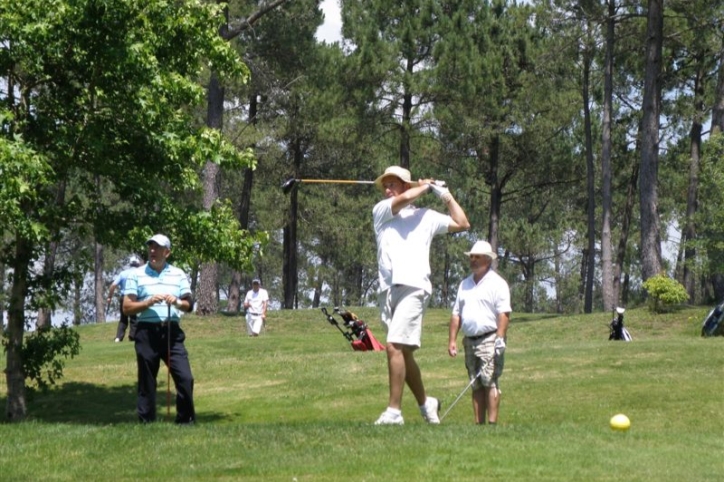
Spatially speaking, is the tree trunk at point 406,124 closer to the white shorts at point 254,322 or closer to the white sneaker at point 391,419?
the white shorts at point 254,322

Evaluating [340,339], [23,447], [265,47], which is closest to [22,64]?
[23,447]

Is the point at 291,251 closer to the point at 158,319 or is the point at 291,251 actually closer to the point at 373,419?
the point at 373,419

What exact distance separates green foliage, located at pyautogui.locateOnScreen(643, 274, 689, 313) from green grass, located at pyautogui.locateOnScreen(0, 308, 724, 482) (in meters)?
0.53

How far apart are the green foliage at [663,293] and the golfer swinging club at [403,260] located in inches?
836

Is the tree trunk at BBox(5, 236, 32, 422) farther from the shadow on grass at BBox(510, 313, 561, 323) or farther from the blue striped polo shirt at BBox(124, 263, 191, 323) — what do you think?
the shadow on grass at BBox(510, 313, 561, 323)

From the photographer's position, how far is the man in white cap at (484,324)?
1107 cm

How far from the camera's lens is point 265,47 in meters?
39.8

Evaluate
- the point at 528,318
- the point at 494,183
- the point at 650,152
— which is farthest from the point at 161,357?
the point at 494,183

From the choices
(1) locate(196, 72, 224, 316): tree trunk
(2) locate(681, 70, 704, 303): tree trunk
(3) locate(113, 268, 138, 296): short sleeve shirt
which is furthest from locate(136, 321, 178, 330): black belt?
(2) locate(681, 70, 704, 303): tree trunk

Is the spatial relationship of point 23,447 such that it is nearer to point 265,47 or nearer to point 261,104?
point 265,47

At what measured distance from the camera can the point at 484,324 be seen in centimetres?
1107

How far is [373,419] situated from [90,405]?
5115 mm

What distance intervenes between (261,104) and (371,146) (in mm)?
4518

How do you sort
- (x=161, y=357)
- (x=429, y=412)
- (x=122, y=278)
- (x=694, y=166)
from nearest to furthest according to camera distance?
1. (x=429, y=412)
2. (x=161, y=357)
3. (x=122, y=278)
4. (x=694, y=166)
